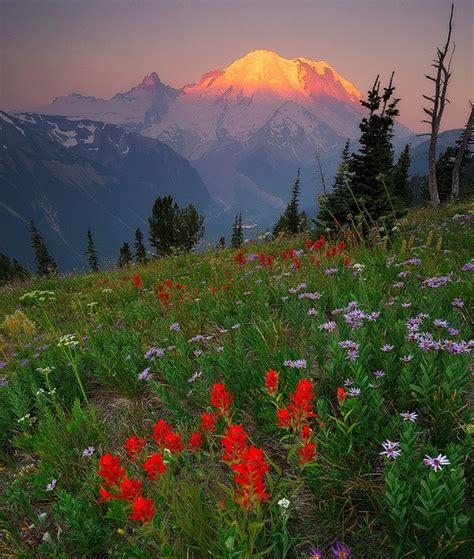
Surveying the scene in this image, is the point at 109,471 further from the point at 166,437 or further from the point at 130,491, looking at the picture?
the point at 166,437

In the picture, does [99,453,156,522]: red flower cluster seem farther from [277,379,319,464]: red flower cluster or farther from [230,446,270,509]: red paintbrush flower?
[277,379,319,464]: red flower cluster

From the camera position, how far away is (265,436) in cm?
272

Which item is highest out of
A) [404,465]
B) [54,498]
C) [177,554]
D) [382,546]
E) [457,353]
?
[457,353]

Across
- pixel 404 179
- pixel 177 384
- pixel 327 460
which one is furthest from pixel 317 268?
pixel 404 179

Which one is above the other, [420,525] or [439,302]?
[439,302]

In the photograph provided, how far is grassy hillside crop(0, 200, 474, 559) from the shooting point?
63.7 inches

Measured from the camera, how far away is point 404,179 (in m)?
64.3

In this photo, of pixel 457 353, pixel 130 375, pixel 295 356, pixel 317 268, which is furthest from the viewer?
pixel 317 268

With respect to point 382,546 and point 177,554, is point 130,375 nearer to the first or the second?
point 177,554

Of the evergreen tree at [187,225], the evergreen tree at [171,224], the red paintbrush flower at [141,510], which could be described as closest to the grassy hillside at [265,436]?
the red paintbrush flower at [141,510]

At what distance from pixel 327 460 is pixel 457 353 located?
1.15 meters

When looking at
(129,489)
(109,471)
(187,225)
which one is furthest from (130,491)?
(187,225)

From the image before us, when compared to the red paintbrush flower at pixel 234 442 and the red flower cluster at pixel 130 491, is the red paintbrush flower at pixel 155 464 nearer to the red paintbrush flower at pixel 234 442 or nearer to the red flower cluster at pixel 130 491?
the red flower cluster at pixel 130 491

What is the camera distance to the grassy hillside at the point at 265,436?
162 centimetres
